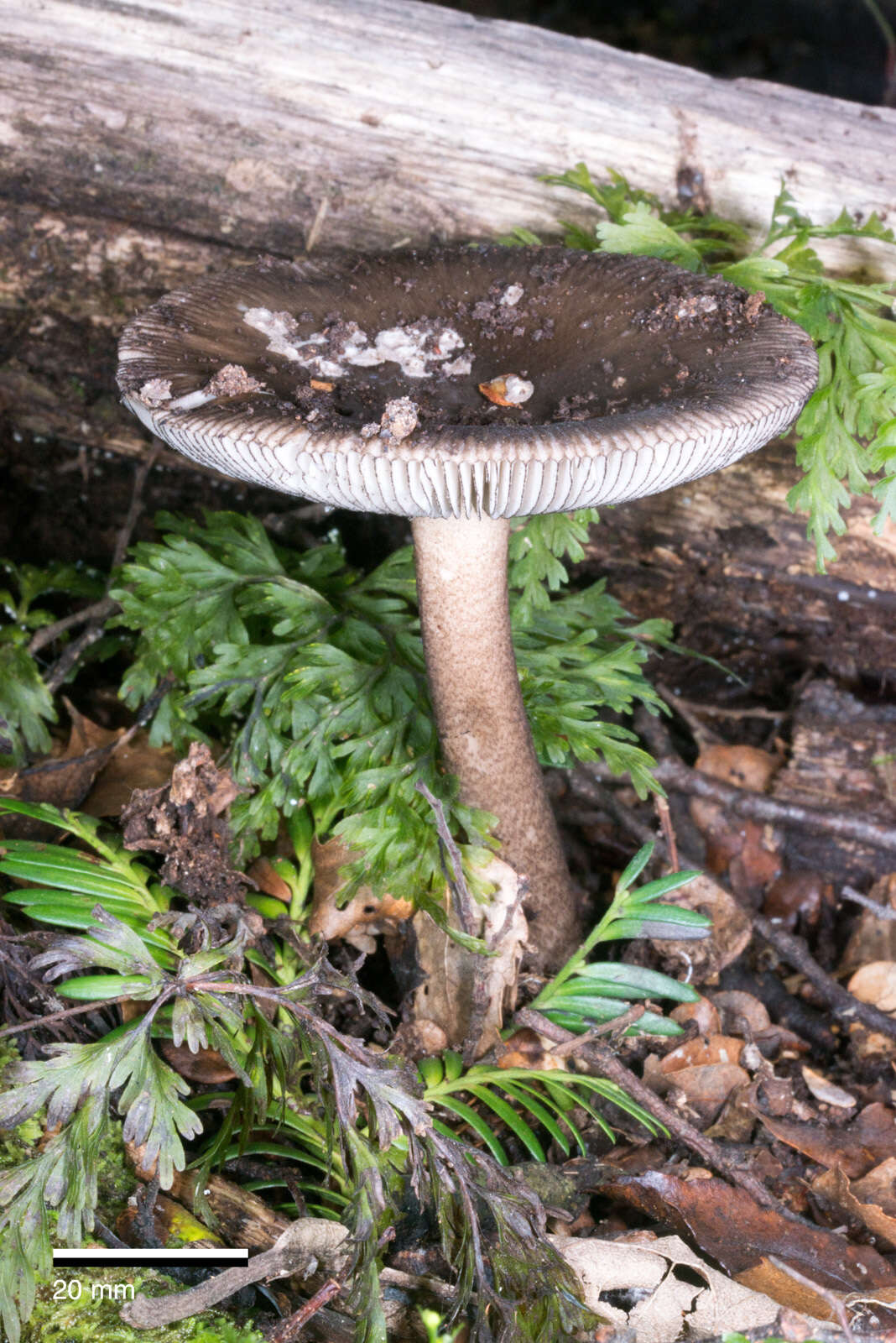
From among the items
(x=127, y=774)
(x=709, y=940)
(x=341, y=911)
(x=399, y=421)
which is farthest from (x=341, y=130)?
(x=709, y=940)

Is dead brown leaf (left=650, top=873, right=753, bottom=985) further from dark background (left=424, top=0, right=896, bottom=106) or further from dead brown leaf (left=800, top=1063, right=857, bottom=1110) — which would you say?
dark background (left=424, top=0, right=896, bottom=106)

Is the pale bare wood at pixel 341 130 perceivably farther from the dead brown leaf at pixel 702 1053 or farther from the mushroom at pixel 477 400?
the dead brown leaf at pixel 702 1053

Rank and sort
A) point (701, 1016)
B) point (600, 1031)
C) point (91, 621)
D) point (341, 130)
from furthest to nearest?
point (91, 621)
point (341, 130)
point (701, 1016)
point (600, 1031)

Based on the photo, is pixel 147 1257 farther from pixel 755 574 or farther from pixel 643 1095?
pixel 755 574

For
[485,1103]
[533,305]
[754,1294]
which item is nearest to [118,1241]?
[485,1103]

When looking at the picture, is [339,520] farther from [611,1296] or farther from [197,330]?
[611,1296]

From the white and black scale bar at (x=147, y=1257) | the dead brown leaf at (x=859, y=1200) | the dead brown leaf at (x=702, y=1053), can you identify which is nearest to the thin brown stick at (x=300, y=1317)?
the white and black scale bar at (x=147, y=1257)
